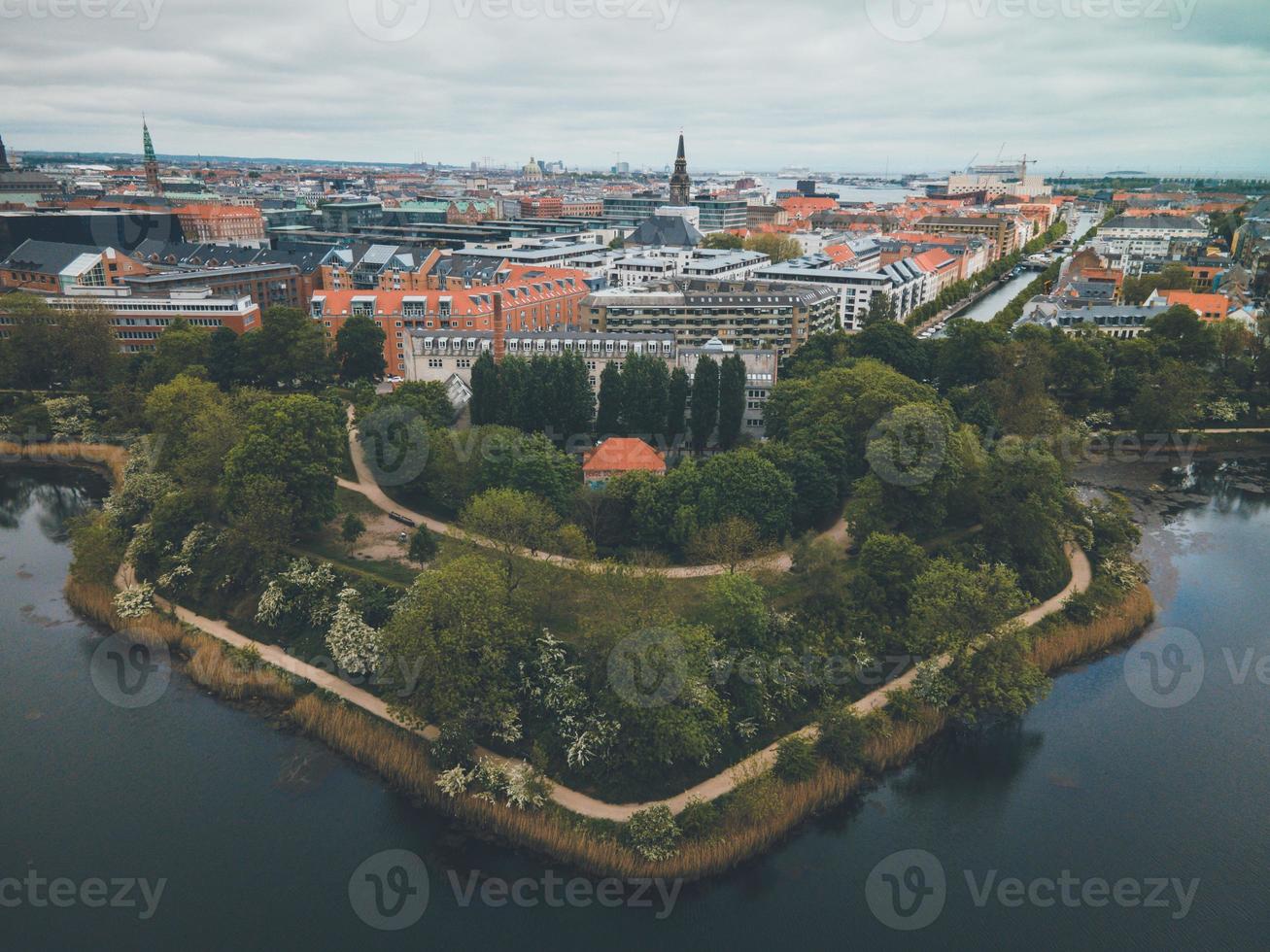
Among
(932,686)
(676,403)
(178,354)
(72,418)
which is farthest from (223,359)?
(932,686)

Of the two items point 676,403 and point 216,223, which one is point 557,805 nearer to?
point 676,403

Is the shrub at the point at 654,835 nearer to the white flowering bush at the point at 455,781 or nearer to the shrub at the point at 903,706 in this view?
the white flowering bush at the point at 455,781

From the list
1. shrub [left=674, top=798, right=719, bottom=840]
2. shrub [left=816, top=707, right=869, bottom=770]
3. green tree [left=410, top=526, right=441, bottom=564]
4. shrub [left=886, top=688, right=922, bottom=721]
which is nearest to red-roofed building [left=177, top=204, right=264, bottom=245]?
green tree [left=410, top=526, right=441, bottom=564]

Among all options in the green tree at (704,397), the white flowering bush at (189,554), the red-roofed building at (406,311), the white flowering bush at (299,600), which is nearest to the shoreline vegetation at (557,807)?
the white flowering bush at (189,554)

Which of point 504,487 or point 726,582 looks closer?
point 726,582

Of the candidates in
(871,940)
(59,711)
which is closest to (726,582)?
(871,940)

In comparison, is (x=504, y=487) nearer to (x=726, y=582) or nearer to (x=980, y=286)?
(x=726, y=582)
